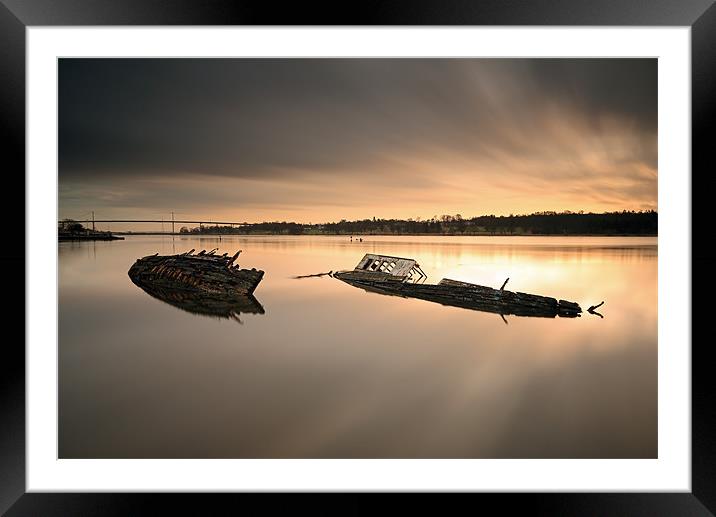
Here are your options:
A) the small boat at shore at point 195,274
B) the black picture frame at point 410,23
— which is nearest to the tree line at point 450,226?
the small boat at shore at point 195,274

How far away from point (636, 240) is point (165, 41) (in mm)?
2880

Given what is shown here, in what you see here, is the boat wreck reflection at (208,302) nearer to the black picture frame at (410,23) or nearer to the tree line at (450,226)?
the tree line at (450,226)

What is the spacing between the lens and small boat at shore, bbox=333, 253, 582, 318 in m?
2.79

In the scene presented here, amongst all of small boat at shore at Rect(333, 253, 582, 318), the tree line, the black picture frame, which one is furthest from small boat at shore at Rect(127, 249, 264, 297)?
the black picture frame

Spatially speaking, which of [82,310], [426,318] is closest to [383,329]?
[426,318]

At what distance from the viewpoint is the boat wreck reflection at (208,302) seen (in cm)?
281

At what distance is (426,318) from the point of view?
294 cm

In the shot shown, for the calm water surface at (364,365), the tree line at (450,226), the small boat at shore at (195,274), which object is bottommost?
the calm water surface at (364,365)

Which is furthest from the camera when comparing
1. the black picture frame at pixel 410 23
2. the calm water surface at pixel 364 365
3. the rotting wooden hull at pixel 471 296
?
the rotting wooden hull at pixel 471 296

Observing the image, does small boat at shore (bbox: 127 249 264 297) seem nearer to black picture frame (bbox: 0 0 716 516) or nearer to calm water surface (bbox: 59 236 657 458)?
calm water surface (bbox: 59 236 657 458)

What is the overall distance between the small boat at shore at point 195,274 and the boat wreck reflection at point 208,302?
19 millimetres

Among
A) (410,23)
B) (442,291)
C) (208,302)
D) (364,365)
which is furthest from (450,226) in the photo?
(208,302)

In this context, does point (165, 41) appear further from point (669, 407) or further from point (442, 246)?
point (669, 407)

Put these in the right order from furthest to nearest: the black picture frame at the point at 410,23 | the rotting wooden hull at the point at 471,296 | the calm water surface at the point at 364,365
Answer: the rotting wooden hull at the point at 471,296 < the calm water surface at the point at 364,365 < the black picture frame at the point at 410,23
